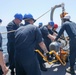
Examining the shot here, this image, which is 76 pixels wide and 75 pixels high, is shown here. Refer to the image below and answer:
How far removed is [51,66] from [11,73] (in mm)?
1676

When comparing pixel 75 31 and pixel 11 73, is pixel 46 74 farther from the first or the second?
pixel 75 31

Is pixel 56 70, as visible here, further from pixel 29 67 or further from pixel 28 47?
pixel 28 47

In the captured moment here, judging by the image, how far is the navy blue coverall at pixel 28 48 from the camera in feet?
13.5

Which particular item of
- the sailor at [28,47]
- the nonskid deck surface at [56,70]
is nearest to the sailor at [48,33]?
the nonskid deck surface at [56,70]

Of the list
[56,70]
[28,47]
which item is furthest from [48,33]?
[28,47]

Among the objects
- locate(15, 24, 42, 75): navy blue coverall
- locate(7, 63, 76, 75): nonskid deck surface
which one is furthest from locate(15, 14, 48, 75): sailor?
locate(7, 63, 76, 75): nonskid deck surface

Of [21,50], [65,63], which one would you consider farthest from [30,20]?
[65,63]

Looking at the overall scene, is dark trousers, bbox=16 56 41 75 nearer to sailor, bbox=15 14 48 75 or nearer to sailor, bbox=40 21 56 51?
sailor, bbox=15 14 48 75

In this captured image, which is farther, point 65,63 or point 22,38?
point 65,63

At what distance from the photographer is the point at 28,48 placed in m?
4.13

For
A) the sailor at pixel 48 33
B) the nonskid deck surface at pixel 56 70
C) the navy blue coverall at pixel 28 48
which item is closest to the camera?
the navy blue coverall at pixel 28 48

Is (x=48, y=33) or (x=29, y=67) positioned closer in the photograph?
(x=29, y=67)

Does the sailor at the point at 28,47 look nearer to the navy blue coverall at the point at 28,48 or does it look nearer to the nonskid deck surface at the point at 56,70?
the navy blue coverall at the point at 28,48

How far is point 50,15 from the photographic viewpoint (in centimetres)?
977
